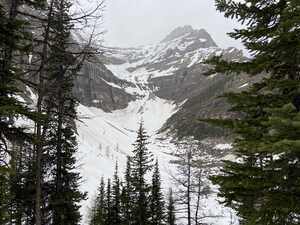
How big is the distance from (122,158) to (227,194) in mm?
163451

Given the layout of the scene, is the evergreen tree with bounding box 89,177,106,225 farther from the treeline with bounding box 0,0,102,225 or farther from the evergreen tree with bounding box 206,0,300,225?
the evergreen tree with bounding box 206,0,300,225

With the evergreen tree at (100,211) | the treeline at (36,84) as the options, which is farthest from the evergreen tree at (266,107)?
the evergreen tree at (100,211)

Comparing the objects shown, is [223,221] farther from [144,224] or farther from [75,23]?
[75,23]

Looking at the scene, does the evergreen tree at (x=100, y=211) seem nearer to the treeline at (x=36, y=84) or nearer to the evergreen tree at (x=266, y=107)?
the treeline at (x=36, y=84)

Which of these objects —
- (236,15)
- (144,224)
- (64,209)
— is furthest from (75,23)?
(144,224)

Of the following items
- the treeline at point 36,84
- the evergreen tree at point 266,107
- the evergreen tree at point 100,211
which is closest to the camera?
the evergreen tree at point 266,107

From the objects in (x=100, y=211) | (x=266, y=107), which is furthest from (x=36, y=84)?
(x=100, y=211)

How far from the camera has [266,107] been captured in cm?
678

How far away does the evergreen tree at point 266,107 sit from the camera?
20.2 feet

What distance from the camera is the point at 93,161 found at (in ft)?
440

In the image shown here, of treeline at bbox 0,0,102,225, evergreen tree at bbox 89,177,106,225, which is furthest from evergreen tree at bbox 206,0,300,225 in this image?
evergreen tree at bbox 89,177,106,225

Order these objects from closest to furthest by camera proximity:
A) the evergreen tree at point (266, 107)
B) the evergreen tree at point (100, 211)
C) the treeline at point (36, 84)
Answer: the evergreen tree at point (266, 107) → the treeline at point (36, 84) → the evergreen tree at point (100, 211)

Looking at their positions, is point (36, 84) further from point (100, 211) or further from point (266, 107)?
point (100, 211)

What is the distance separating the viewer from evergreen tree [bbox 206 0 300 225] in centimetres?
614
